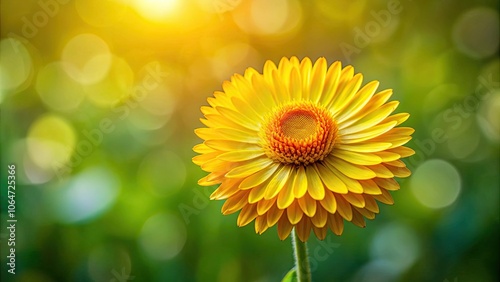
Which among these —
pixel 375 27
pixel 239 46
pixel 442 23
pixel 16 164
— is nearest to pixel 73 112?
pixel 16 164

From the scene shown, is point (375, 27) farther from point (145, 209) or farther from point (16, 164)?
point (16, 164)

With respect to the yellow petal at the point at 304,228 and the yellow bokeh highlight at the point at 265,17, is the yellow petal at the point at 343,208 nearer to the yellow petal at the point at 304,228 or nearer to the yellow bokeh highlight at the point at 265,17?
the yellow petal at the point at 304,228

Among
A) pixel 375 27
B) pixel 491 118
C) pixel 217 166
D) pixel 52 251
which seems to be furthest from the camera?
pixel 375 27

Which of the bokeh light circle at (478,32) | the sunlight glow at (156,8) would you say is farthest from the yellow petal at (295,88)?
the bokeh light circle at (478,32)
